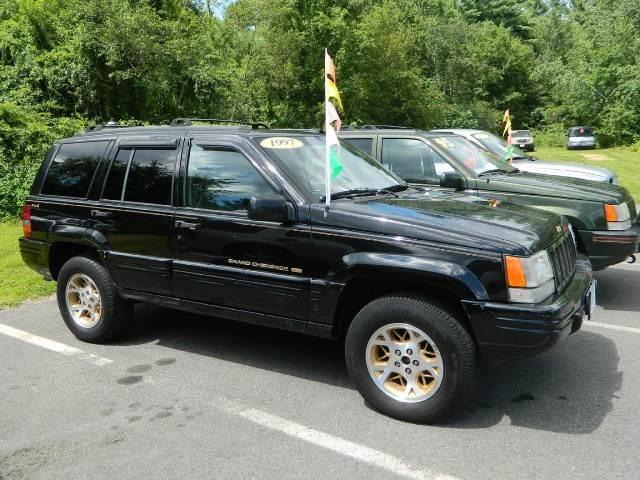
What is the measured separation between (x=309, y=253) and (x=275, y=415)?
1088 mm

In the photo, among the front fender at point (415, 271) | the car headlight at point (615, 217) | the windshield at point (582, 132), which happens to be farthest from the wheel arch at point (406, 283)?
the windshield at point (582, 132)

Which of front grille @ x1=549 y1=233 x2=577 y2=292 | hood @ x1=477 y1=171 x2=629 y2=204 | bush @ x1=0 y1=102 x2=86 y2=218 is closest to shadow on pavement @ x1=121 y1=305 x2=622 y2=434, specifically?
front grille @ x1=549 y1=233 x2=577 y2=292

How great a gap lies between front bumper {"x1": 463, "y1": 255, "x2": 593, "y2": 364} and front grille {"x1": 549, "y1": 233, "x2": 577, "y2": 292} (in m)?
0.32

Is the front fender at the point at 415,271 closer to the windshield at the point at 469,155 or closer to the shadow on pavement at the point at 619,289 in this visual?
the shadow on pavement at the point at 619,289

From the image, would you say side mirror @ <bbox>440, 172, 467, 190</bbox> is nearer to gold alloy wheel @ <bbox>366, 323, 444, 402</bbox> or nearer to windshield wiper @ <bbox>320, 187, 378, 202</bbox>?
windshield wiper @ <bbox>320, 187, 378, 202</bbox>

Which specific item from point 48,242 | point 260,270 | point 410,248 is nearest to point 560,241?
point 410,248

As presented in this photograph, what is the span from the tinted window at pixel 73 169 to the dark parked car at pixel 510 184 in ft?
11.6

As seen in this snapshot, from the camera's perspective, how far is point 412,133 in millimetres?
7848

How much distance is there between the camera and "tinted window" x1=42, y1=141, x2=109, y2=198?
17.9 ft

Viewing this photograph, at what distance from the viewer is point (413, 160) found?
7.72 metres

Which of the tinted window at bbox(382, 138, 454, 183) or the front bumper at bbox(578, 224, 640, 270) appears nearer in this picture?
the front bumper at bbox(578, 224, 640, 270)

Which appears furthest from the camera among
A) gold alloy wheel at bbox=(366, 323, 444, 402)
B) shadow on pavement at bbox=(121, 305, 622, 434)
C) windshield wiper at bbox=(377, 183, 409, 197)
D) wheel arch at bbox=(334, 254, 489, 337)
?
windshield wiper at bbox=(377, 183, 409, 197)

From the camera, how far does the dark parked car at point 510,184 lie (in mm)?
6391

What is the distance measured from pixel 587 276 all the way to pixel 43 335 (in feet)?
15.5
